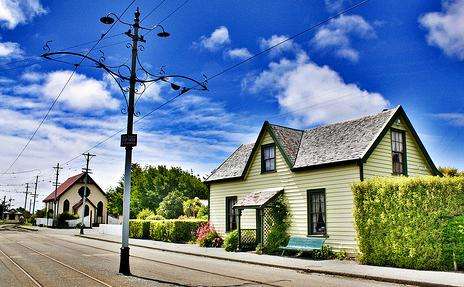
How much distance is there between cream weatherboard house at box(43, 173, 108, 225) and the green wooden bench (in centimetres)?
6073

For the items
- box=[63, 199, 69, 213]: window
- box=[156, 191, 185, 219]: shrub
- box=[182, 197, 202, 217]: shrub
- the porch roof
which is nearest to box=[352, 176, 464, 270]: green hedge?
the porch roof

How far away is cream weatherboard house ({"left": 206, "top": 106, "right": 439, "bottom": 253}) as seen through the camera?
64.2 feet

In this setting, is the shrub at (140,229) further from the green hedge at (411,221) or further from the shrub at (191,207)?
the green hedge at (411,221)

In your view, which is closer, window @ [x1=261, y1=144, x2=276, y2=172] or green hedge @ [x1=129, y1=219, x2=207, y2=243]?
window @ [x1=261, y1=144, x2=276, y2=172]

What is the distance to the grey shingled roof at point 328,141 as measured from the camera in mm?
20125

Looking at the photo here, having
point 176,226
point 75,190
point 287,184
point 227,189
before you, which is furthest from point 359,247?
point 75,190

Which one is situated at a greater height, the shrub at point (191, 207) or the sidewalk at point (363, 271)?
Result: the shrub at point (191, 207)

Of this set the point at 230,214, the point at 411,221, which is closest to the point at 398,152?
the point at 411,221

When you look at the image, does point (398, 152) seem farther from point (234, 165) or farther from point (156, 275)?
point (156, 275)

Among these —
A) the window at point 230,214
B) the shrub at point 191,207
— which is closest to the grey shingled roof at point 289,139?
the window at point 230,214

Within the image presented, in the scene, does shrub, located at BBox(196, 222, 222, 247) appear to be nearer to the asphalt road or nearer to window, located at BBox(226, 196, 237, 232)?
window, located at BBox(226, 196, 237, 232)

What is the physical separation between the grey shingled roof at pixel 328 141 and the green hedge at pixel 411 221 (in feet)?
8.27

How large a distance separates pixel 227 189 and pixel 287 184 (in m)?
5.71

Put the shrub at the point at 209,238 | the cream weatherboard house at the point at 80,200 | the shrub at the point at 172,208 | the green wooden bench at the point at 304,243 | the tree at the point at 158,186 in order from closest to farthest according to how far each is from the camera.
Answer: the green wooden bench at the point at 304,243 → the shrub at the point at 209,238 → the shrub at the point at 172,208 → the tree at the point at 158,186 → the cream weatherboard house at the point at 80,200
